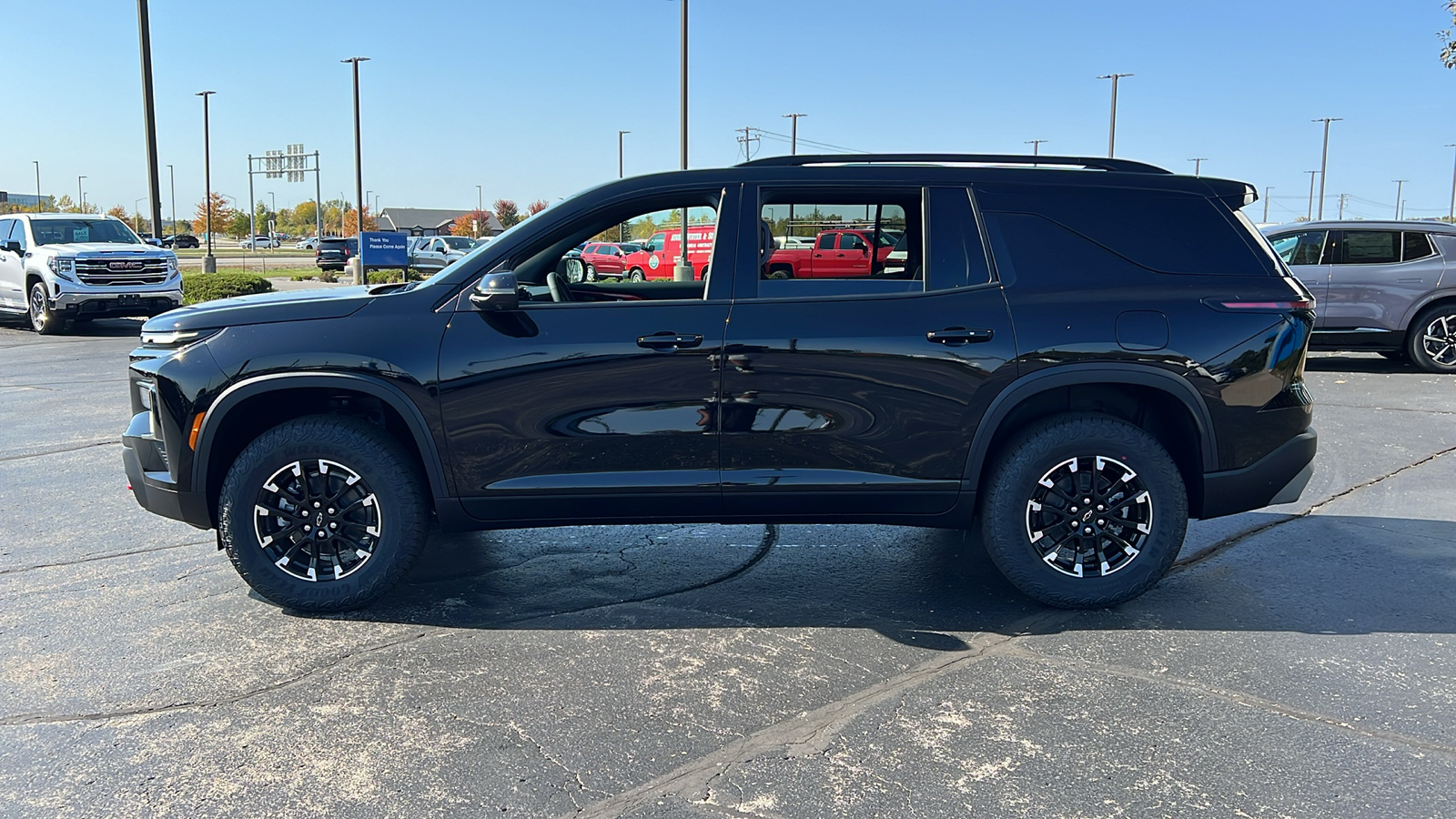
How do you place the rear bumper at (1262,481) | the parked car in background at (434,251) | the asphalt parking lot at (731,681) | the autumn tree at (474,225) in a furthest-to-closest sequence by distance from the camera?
the autumn tree at (474,225) < the parked car in background at (434,251) < the rear bumper at (1262,481) < the asphalt parking lot at (731,681)

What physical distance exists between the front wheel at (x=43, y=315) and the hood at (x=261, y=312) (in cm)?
1572

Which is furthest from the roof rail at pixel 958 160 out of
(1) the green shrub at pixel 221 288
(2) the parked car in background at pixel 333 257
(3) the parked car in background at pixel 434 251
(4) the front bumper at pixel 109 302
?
(2) the parked car in background at pixel 333 257

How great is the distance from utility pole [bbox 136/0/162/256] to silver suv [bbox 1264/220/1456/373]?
2099 cm

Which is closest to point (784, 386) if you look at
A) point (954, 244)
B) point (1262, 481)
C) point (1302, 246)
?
point (954, 244)

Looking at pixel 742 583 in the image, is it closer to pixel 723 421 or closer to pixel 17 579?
pixel 723 421

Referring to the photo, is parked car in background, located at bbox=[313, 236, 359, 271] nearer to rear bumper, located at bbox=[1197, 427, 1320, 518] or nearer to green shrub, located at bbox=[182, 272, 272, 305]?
A: green shrub, located at bbox=[182, 272, 272, 305]

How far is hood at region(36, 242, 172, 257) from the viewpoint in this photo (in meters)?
18.0

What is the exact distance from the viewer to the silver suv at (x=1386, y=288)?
41.9ft

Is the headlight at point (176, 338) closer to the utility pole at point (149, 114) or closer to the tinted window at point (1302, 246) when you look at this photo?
the tinted window at point (1302, 246)

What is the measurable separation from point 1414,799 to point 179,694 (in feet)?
12.8

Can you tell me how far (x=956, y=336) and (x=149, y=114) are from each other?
74.7ft

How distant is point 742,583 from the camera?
520 centimetres

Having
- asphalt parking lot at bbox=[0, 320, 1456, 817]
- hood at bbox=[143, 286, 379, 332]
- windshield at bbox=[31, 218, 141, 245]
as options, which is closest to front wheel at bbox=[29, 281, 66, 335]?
windshield at bbox=[31, 218, 141, 245]

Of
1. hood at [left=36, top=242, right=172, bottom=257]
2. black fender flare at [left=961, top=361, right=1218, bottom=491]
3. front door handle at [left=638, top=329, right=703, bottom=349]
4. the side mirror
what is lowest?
black fender flare at [left=961, top=361, right=1218, bottom=491]
